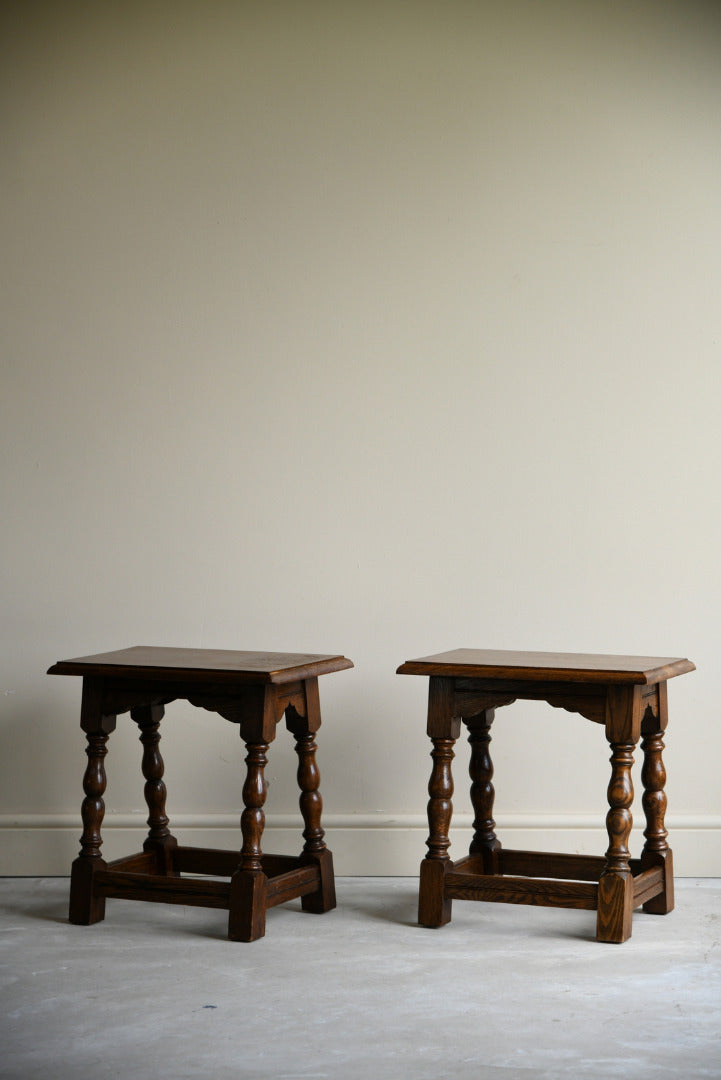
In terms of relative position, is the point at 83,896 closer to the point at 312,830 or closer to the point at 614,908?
Result: the point at 312,830

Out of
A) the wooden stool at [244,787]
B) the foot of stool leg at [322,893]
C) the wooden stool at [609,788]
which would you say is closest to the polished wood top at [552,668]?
the wooden stool at [609,788]

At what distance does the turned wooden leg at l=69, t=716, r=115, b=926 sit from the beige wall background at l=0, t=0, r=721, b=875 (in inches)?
21.5

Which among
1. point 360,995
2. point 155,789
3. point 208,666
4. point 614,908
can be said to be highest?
point 208,666

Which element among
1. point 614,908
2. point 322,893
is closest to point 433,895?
point 322,893

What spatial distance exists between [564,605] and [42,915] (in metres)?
1.65

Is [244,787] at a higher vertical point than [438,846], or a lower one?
higher

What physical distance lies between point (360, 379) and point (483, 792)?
1237mm

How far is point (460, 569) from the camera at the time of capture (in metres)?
3.57

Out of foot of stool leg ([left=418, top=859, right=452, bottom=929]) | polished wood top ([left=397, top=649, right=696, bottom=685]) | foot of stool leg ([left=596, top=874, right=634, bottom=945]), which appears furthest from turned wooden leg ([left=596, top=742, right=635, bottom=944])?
foot of stool leg ([left=418, top=859, right=452, bottom=929])

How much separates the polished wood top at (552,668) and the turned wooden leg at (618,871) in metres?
0.17

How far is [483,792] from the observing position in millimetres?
3318

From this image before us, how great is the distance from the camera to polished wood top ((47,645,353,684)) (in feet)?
9.27

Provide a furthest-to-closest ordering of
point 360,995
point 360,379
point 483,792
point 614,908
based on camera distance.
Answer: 1. point 360,379
2. point 483,792
3. point 614,908
4. point 360,995

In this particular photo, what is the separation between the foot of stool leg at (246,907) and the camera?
111 inches
